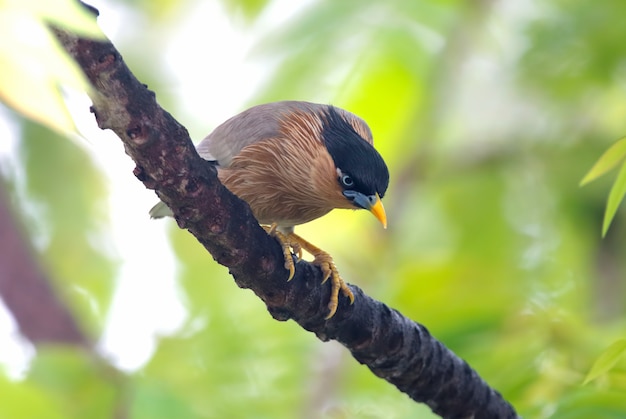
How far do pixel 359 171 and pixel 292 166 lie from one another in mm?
263

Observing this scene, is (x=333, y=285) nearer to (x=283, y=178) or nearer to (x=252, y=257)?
(x=252, y=257)

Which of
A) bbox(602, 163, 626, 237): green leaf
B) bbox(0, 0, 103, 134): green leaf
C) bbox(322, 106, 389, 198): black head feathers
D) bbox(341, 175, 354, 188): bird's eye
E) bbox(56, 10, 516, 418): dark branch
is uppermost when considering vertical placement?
bbox(322, 106, 389, 198): black head feathers

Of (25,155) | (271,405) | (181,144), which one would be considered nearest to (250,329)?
(271,405)

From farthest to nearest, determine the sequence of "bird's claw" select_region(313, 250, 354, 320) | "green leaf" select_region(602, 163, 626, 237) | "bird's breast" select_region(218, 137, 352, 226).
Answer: "bird's breast" select_region(218, 137, 352, 226), "bird's claw" select_region(313, 250, 354, 320), "green leaf" select_region(602, 163, 626, 237)

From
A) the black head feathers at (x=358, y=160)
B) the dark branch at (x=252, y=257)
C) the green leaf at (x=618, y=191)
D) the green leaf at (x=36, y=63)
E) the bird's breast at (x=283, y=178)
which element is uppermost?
the black head feathers at (x=358, y=160)

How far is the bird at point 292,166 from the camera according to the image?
3.23m

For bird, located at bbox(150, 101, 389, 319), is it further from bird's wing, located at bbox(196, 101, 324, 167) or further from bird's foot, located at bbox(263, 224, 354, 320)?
bird's foot, located at bbox(263, 224, 354, 320)

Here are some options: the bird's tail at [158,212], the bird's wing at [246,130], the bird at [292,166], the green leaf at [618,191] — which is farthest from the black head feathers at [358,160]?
the green leaf at [618,191]

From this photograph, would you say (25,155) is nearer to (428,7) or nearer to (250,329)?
(250,329)

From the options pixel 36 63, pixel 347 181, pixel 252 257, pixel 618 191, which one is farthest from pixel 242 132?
pixel 36 63

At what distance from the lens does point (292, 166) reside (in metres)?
3.31

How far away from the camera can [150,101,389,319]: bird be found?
3.23 m

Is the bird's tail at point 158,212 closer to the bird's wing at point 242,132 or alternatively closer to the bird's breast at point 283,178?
the bird's wing at point 242,132

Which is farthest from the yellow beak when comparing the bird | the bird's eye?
the bird's eye
